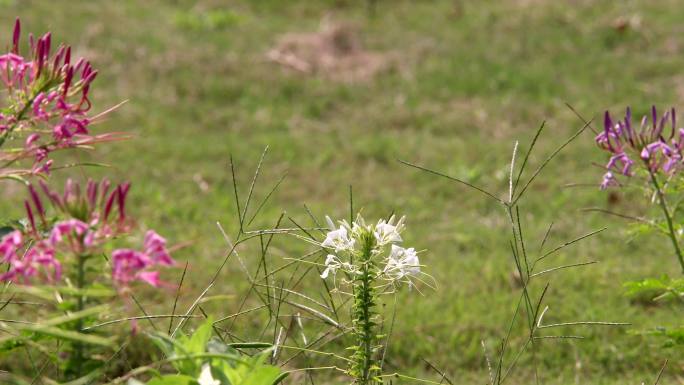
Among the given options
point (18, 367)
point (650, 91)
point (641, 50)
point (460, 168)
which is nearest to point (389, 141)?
point (460, 168)

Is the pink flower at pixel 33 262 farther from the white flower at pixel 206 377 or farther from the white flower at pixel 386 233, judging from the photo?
the white flower at pixel 386 233

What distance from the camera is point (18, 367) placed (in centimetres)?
377

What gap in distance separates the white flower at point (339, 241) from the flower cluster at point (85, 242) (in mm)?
499

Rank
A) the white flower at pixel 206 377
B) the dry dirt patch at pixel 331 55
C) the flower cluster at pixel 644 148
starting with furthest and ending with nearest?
the dry dirt patch at pixel 331 55, the flower cluster at pixel 644 148, the white flower at pixel 206 377

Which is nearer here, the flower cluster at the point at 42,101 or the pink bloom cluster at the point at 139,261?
→ the pink bloom cluster at the point at 139,261

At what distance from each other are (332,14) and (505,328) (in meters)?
5.72

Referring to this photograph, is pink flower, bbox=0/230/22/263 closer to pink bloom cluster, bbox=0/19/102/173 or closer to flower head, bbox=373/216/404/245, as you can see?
pink bloom cluster, bbox=0/19/102/173

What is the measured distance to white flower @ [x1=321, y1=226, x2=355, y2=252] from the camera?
1.87 metres

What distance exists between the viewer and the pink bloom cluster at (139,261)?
1354 mm

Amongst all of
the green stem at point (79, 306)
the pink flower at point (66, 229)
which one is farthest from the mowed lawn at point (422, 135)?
the pink flower at point (66, 229)

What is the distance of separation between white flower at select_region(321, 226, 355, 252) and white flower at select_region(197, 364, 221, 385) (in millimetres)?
366

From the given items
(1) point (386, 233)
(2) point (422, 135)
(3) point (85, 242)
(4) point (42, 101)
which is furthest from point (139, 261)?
(2) point (422, 135)

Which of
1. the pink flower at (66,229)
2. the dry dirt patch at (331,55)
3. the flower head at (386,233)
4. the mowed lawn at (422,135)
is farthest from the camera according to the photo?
the dry dirt patch at (331,55)

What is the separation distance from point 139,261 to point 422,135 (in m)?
5.56
